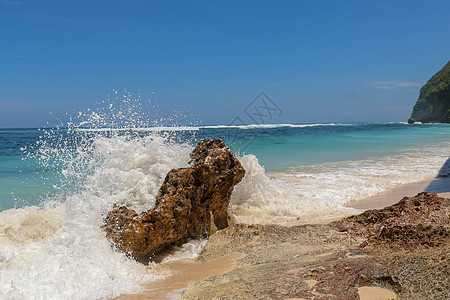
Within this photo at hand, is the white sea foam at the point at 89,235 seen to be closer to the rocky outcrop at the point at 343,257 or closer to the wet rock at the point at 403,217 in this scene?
the rocky outcrop at the point at 343,257

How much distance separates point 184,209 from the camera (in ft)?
13.9

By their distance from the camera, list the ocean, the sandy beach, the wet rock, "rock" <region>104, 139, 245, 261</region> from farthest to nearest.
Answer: "rock" <region>104, 139, 245, 261</region> → the wet rock → the ocean → the sandy beach

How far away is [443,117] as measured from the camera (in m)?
74.6

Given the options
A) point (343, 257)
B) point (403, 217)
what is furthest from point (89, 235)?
point (403, 217)

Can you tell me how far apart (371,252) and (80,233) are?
9.54 feet

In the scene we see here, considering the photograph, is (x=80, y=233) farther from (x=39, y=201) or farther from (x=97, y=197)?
(x=39, y=201)

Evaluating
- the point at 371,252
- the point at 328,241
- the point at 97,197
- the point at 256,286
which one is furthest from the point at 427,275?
the point at 97,197

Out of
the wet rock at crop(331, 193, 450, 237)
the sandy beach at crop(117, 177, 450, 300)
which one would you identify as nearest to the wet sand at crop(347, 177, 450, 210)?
the wet rock at crop(331, 193, 450, 237)

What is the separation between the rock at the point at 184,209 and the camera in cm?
385

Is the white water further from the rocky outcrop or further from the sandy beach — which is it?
the rocky outcrop

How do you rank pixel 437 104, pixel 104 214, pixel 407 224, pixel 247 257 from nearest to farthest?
Result: 1. pixel 407 224
2. pixel 247 257
3. pixel 104 214
4. pixel 437 104

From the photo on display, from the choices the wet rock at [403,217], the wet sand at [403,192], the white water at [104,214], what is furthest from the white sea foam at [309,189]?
the wet rock at [403,217]

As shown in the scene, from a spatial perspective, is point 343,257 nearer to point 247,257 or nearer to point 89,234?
point 247,257

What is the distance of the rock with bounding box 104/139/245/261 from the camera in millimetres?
3854
